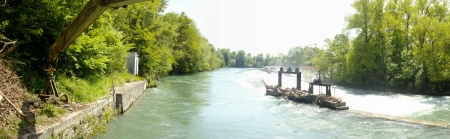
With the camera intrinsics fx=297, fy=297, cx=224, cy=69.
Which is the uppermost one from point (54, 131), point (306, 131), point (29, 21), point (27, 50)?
point (29, 21)

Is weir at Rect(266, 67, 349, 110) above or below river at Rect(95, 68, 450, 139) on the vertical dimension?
above

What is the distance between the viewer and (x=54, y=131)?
6508 millimetres

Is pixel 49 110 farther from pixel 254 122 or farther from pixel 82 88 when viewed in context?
pixel 254 122

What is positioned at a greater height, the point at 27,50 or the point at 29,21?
the point at 29,21

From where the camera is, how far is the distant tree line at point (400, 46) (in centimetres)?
2667

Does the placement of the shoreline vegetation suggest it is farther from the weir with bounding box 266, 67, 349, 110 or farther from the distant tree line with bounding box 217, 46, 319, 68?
the distant tree line with bounding box 217, 46, 319, 68

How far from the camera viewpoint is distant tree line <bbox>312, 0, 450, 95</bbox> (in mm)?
26672

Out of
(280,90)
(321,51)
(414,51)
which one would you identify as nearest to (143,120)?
(280,90)

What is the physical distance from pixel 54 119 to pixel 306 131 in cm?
890

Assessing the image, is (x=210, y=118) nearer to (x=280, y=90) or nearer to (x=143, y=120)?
(x=143, y=120)

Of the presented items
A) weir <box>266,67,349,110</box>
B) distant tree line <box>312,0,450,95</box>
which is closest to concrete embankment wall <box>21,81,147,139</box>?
weir <box>266,67,349,110</box>

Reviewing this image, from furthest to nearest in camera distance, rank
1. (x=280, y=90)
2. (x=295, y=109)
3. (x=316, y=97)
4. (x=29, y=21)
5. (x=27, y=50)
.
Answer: (x=280, y=90) → (x=316, y=97) → (x=295, y=109) → (x=27, y=50) → (x=29, y=21)

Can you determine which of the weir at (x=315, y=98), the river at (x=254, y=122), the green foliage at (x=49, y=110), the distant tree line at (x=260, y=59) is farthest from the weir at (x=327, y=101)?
the distant tree line at (x=260, y=59)

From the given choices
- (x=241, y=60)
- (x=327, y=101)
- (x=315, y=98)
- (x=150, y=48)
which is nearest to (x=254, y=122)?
(x=327, y=101)
